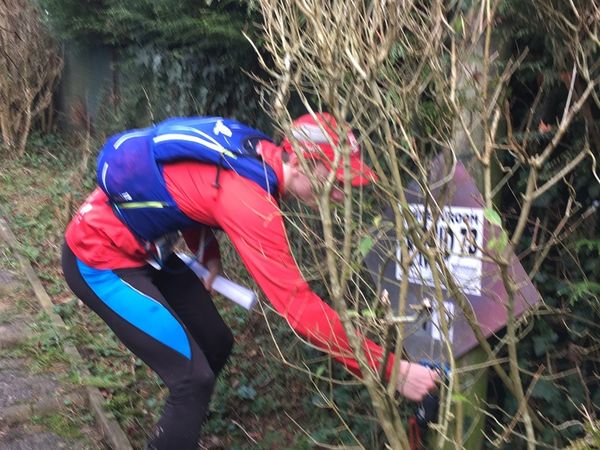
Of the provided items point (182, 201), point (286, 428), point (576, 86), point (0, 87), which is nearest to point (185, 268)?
point (182, 201)

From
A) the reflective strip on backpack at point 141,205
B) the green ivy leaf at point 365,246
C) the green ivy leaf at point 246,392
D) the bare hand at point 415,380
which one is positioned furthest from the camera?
the green ivy leaf at point 246,392

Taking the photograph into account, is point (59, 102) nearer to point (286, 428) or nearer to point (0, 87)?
point (0, 87)

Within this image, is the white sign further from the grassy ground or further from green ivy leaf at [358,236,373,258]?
the grassy ground

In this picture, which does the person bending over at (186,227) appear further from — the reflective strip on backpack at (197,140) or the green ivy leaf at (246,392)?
the green ivy leaf at (246,392)

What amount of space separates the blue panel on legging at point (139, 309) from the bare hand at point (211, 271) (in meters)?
0.54

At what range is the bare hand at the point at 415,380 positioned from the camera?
2463 mm

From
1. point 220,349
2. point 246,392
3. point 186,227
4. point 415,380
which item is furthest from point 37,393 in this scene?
point 415,380

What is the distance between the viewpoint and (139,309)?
121 inches

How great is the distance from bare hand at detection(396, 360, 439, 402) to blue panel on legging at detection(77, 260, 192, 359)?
990 mm

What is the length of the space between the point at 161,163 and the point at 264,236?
24.1 inches

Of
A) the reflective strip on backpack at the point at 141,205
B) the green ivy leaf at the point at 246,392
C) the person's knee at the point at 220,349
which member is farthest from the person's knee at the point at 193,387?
the green ivy leaf at the point at 246,392

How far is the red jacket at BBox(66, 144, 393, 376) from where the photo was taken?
8.57 feet

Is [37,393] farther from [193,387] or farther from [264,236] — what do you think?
[264,236]

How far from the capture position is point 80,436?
4.11 metres
